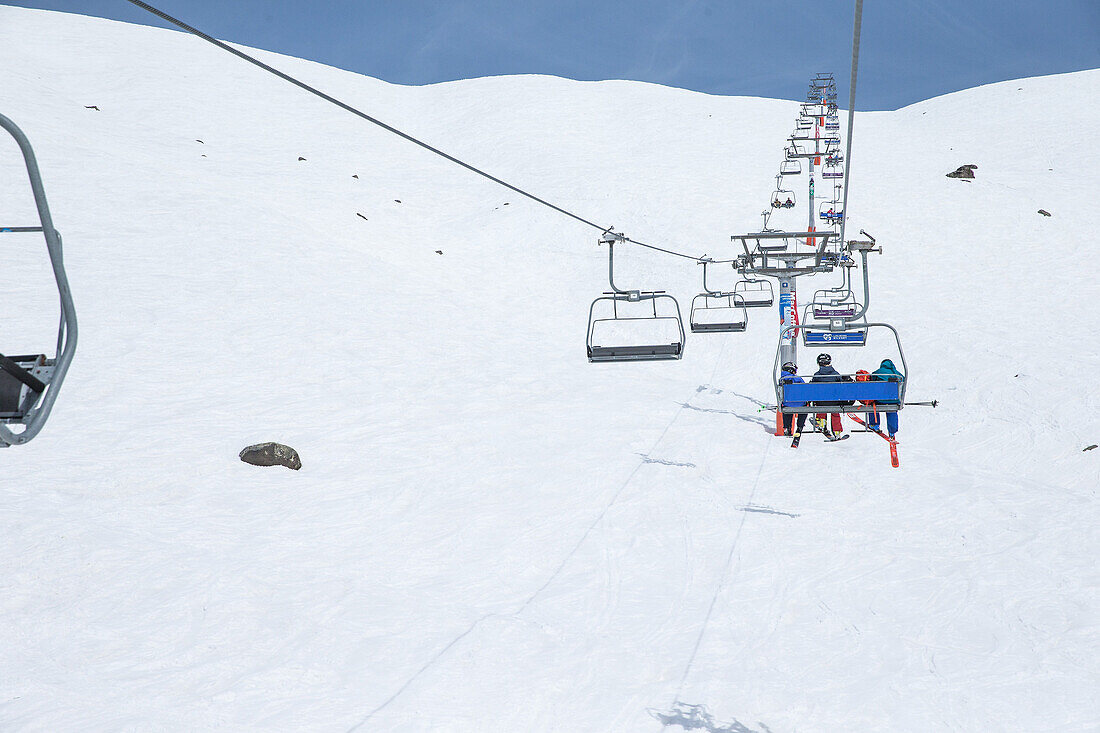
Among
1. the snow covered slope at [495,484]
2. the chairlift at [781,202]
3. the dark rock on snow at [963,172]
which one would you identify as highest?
the dark rock on snow at [963,172]

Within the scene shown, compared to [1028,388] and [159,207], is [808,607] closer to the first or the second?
[1028,388]

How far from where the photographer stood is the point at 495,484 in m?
14.1

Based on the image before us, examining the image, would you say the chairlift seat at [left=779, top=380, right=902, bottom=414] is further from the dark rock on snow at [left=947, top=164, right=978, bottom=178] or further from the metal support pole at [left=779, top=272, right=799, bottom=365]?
the dark rock on snow at [left=947, top=164, right=978, bottom=178]

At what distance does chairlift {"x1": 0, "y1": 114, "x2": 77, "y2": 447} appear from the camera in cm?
404

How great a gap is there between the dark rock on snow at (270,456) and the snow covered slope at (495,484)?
234 millimetres

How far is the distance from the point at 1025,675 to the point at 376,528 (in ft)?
28.8

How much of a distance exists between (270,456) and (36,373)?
925 centimetres

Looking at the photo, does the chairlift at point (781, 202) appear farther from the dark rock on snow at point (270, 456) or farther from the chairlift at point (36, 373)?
the chairlift at point (36, 373)

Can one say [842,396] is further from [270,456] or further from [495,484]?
[270,456]

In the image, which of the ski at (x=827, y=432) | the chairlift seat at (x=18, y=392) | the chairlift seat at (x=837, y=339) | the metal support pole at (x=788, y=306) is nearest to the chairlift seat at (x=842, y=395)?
the ski at (x=827, y=432)

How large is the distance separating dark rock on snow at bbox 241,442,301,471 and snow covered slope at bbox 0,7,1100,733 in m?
0.23

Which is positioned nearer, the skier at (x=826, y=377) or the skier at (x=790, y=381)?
the skier at (x=790, y=381)

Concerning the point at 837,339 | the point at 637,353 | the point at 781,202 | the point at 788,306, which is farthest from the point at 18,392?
the point at 781,202

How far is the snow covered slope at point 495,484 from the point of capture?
852 cm
